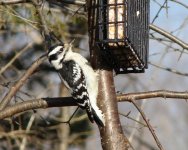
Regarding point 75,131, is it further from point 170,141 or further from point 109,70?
point 170,141

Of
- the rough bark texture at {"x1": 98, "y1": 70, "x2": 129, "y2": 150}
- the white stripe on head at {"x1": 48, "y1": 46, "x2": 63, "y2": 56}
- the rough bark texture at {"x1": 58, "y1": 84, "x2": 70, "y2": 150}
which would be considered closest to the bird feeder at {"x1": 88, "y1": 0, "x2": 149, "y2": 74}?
the rough bark texture at {"x1": 98, "y1": 70, "x2": 129, "y2": 150}

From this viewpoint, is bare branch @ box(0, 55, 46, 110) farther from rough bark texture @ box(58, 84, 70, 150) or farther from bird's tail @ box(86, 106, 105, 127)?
rough bark texture @ box(58, 84, 70, 150)

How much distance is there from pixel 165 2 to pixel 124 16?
939 millimetres

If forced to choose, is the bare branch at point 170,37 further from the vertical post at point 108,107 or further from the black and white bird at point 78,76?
the vertical post at point 108,107

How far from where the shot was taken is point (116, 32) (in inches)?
183

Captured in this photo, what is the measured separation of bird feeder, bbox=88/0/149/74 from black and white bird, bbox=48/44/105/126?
234 millimetres

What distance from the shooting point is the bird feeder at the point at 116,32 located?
4.62m

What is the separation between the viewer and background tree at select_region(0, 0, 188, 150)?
4.62 meters

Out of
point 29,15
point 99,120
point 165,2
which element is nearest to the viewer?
point 99,120

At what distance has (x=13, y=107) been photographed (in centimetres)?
459

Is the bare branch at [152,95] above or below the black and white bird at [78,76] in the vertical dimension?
above

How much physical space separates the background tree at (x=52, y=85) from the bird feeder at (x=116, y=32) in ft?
0.64

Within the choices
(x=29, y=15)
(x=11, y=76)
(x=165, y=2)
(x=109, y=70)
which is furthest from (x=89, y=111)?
(x=11, y=76)

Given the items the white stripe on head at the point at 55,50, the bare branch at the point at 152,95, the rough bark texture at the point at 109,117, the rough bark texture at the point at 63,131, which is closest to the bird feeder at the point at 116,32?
the rough bark texture at the point at 109,117
